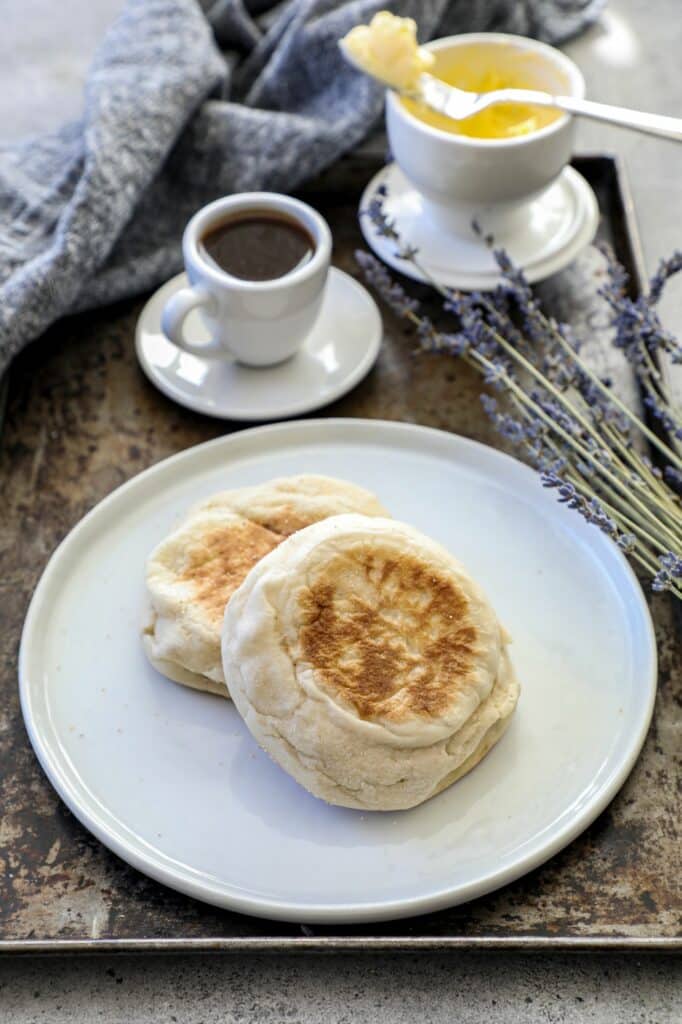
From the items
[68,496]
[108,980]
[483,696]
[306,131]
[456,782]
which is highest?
[306,131]

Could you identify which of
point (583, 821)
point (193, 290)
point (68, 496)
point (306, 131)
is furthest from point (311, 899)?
point (306, 131)

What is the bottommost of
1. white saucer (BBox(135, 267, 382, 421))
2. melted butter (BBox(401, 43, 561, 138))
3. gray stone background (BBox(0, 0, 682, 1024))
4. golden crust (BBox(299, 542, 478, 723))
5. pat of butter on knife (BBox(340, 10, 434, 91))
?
gray stone background (BBox(0, 0, 682, 1024))

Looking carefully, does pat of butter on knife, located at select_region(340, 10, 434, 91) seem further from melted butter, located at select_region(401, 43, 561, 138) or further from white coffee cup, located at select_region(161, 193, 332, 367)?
white coffee cup, located at select_region(161, 193, 332, 367)

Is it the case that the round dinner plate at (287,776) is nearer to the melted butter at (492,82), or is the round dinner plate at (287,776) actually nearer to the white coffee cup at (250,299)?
the white coffee cup at (250,299)

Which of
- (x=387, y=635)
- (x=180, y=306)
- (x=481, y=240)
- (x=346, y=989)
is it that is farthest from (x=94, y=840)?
(x=481, y=240)

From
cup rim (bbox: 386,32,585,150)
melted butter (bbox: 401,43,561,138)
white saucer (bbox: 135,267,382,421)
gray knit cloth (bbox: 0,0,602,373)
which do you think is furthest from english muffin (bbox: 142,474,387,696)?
melted butter (bbox: 401,43,561,138)

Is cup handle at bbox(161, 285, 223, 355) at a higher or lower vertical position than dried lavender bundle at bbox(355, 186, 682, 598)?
lower

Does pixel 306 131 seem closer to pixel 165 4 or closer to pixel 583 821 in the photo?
pixel 165 4

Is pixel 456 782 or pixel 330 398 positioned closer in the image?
pixel 456 782

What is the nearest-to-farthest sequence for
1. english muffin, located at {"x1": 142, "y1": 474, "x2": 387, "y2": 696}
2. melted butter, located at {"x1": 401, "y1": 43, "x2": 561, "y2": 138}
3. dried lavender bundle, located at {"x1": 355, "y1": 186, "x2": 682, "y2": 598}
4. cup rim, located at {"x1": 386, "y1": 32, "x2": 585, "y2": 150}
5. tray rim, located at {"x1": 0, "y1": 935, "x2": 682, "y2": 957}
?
tray rim, located at {"x1": 0, "y1": 935, "x2": 682, "y2": 957}, english muffin, located at {"x1": 142, "y1": 474, "x2": 387, "y2": 696}, dried lavender bundle, located at {"x1": 355, "y1": 186, "x2": 682, "y2": 598}, cup rim, located at {"x1": 386, "y1": 32, "x2": 585, "y2": 150}, melted butter, located at {"x1": 401, "y1": 43, "x2": 561, "y2": 138}
